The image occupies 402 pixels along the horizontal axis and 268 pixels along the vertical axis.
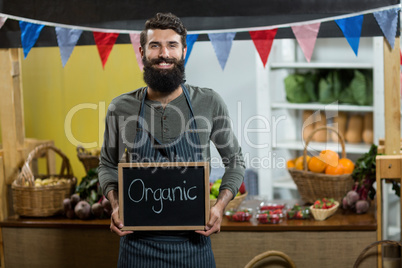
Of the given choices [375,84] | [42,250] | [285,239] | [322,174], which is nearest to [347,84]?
[375,84]

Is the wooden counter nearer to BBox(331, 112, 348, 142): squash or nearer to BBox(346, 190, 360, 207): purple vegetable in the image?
BBox(346, 190, 360, 207): purple vegetable

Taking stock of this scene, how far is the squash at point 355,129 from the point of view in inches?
176

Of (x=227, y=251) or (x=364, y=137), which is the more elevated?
(x=364, y=137)

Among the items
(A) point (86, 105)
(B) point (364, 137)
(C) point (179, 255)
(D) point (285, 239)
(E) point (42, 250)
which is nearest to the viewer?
(C) point (179, 255)

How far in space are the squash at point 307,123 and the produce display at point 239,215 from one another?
1.78 m

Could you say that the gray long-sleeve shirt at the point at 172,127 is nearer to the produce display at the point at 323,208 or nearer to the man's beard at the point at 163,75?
the man's beard at the point at 163,75

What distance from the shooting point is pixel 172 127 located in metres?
2.17

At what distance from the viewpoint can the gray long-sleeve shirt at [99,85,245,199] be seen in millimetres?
2182

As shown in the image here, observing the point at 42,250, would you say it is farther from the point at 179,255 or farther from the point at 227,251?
the point at 179,255

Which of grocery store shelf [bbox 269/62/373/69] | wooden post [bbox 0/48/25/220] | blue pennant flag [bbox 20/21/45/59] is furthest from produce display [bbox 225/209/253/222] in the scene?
grocery store shelf [bbox 269/62/373/69]

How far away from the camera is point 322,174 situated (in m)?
3.03

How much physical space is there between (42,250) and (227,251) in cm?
100

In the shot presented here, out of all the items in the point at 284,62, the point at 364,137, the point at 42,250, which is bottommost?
the point at 42,250

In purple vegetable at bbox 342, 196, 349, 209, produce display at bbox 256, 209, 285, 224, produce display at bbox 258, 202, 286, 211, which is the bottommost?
produce display at bbox 256, 209, 285, 224
